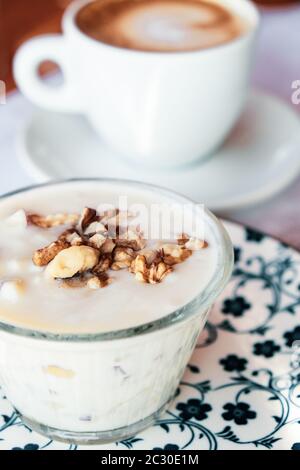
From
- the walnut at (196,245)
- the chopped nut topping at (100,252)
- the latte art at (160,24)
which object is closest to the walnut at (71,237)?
the chopped nut topping at (100,252)

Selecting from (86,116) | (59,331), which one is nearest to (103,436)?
(59,331)

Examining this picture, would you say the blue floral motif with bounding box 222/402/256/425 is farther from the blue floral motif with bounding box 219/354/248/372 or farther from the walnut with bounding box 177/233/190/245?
the walnut with bounding box 177/233/190/245

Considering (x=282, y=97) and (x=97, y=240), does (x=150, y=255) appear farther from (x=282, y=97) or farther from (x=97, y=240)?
(x=282, y=97)

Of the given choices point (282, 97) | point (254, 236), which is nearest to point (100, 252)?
point (254, 236)

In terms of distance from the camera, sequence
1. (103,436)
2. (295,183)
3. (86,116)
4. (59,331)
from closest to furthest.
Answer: (59,331), (103,436), (295,183), (86,116)

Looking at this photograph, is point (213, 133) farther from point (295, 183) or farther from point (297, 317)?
point (297, 317)
